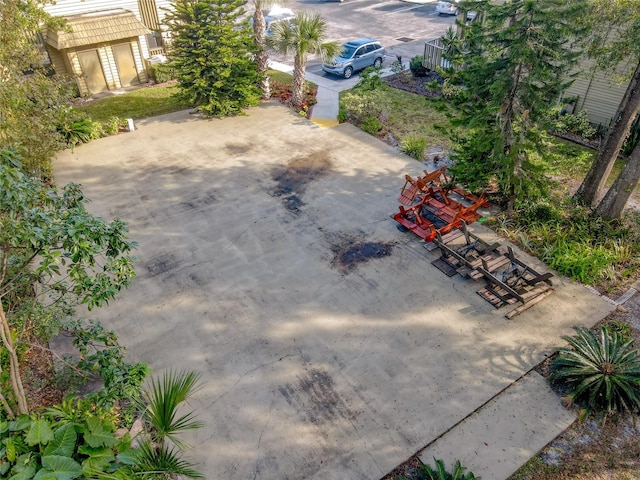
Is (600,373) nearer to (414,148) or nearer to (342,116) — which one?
(414,148)

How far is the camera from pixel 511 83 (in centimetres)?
996

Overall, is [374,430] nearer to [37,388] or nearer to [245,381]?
[245,381]

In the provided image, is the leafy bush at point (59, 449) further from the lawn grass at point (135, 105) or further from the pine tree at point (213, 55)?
the lawn grass at point (135, 105)

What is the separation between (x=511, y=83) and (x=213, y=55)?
1110 centimetres

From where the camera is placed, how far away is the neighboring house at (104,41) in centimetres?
1884

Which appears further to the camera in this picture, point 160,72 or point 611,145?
point 160,72

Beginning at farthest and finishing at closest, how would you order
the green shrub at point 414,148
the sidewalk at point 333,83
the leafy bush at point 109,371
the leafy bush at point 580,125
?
the sidewalk at point 333,83 → the leafy bush at point 580,125 → the green shrub at point 414,148 → the leafy bush at point 109,371

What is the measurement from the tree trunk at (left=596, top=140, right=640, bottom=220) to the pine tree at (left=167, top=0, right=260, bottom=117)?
12909 mm

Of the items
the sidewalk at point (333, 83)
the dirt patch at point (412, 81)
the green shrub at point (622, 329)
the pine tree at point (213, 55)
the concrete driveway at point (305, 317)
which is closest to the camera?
the concrete driveway at point (305, 317)

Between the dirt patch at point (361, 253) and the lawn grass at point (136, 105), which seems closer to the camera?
the dirt patch at point (361, 253)

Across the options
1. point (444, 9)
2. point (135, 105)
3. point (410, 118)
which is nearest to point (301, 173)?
point (410, 118)

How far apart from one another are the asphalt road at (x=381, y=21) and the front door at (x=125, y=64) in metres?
8.09

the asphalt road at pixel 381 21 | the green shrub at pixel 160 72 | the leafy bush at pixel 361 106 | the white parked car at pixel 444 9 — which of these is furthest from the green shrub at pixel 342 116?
the white parked car at pixel 444 9

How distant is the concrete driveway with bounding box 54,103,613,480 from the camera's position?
720cm
